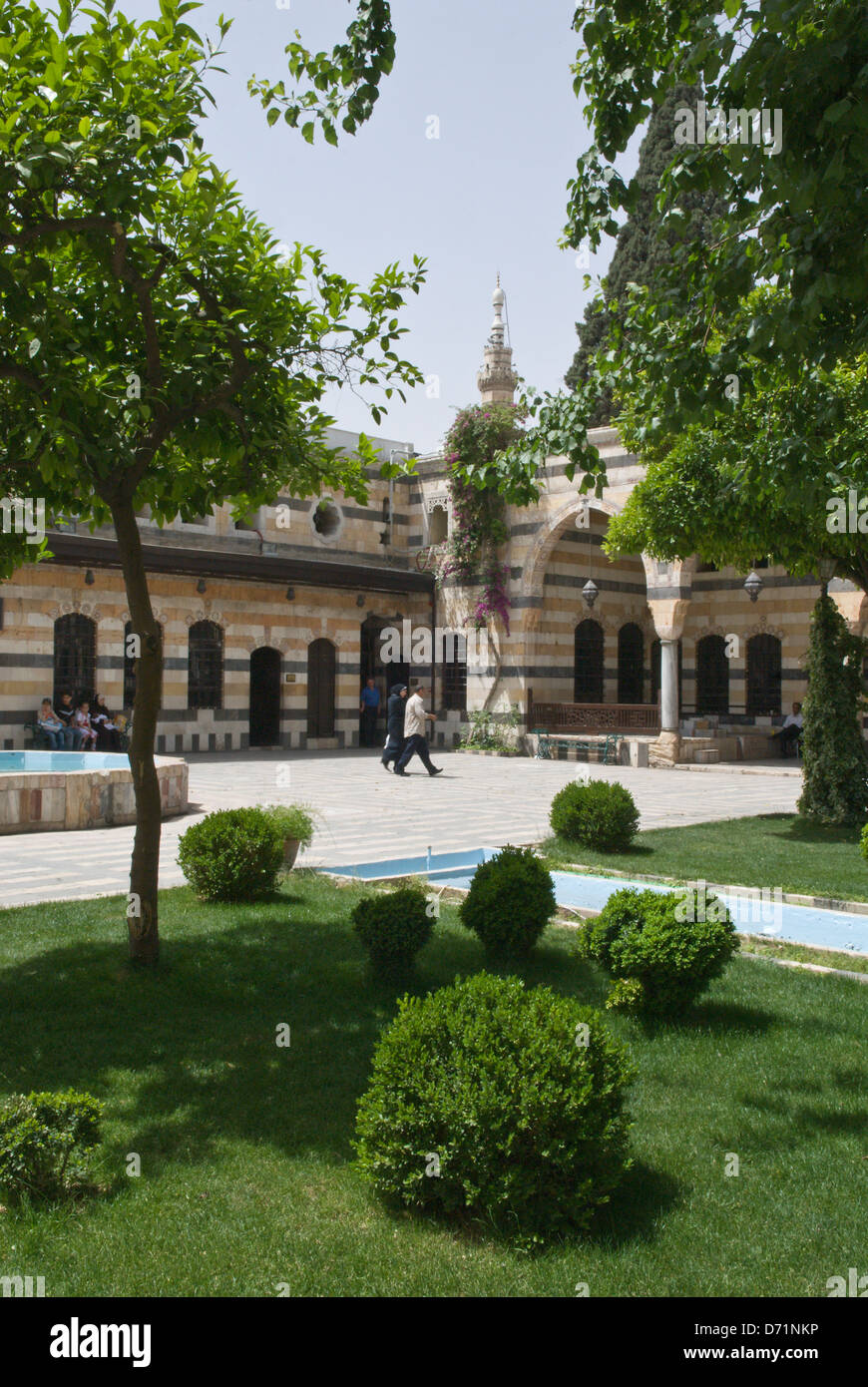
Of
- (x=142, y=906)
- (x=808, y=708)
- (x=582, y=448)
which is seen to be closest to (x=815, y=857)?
(x=808, y=708)

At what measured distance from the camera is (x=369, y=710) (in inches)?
1117

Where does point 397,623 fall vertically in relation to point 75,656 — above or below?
above

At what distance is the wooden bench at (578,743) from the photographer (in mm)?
23438

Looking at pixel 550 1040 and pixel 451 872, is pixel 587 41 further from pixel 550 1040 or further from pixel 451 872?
pixel 451 872

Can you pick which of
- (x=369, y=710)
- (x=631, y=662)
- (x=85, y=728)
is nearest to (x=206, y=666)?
(x=85, y=728)

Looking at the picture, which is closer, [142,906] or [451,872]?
[142,906]

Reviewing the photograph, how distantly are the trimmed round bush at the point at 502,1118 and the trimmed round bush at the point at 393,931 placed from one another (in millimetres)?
2284

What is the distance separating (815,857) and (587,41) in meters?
8.01

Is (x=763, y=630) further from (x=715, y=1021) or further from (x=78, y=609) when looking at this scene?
(x=715, y=1021)

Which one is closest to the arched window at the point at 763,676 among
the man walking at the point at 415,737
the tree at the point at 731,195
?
the man walking at the point at 415,737

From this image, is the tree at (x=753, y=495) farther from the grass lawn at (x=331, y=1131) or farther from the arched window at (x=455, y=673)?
the arched window at (x=455, y=673)

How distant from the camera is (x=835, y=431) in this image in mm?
10383

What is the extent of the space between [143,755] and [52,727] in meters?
13.9
